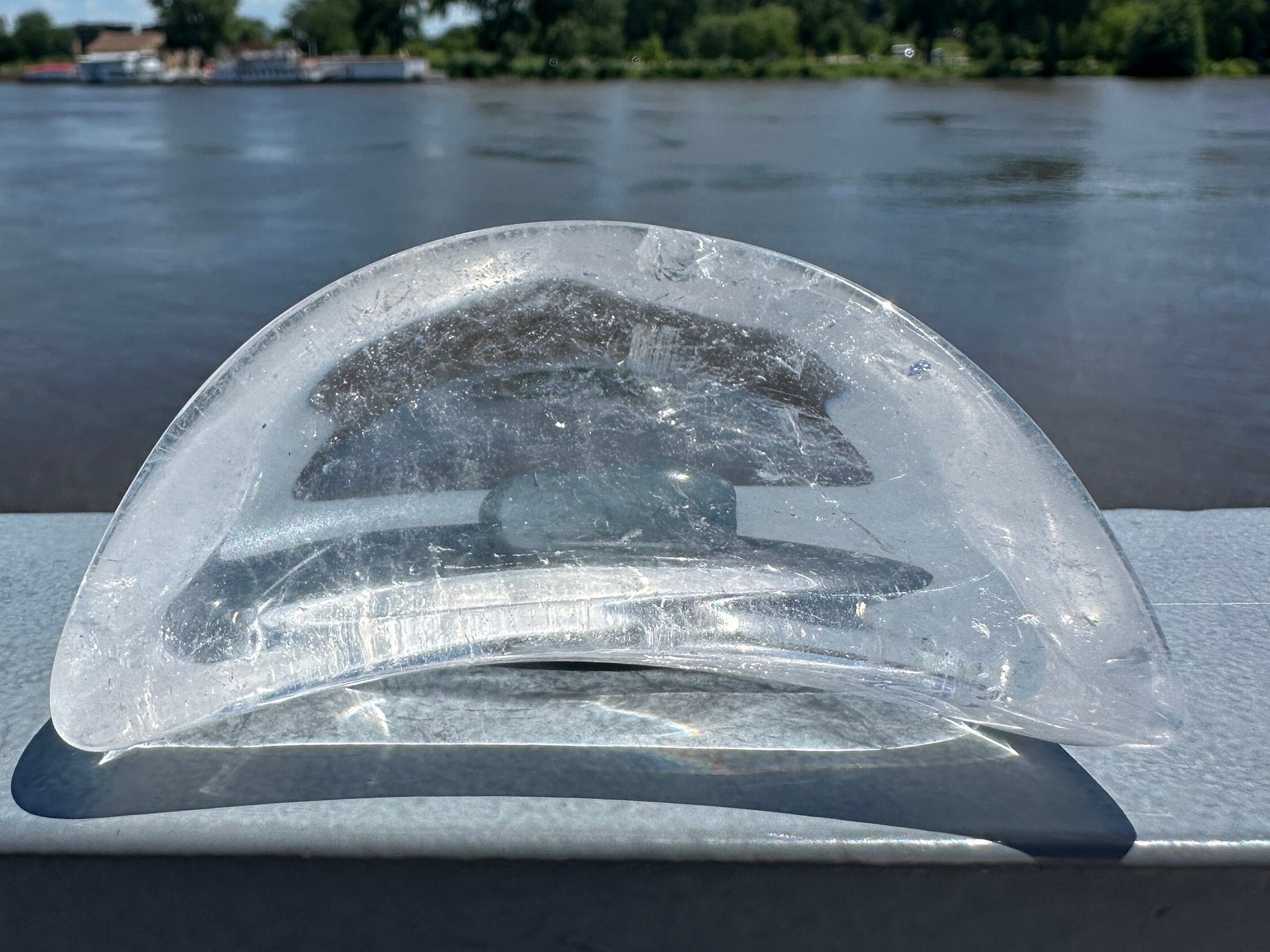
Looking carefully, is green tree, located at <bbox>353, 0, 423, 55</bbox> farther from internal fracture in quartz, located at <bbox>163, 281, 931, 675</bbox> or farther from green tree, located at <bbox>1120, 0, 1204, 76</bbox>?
internal fracture in quartz, located at <bbox>163, 281, 931, 675</bbox>

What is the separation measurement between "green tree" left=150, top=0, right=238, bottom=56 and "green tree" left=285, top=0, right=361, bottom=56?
11.6ft

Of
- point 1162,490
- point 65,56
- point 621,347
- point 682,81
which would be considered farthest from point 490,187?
point 65,56

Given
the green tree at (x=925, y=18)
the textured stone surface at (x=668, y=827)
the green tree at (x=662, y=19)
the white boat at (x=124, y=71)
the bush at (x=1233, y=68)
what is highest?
the green tree at (x=662, y=19)

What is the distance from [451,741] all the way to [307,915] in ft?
0.55

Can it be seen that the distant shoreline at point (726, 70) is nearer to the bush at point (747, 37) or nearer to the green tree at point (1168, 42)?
the green tree at point (1168, 42)

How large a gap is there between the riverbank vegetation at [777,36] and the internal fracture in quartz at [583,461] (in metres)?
19.6

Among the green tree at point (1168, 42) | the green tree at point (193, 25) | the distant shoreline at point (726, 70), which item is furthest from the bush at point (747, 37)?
the green tree at point (193, 25)

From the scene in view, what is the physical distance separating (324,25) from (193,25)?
869 cm

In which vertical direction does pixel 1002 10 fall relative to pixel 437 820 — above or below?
above

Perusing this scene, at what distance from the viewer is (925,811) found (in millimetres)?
830

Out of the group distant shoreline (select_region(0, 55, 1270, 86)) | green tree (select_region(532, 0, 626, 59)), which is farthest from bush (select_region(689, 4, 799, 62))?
green tree (select_region(532, 0, 626, 59))

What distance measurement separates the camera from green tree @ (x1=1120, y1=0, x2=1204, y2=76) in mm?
17453

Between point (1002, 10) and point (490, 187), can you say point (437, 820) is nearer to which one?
point (490, 187)

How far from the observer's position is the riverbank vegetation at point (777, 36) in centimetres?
1858
